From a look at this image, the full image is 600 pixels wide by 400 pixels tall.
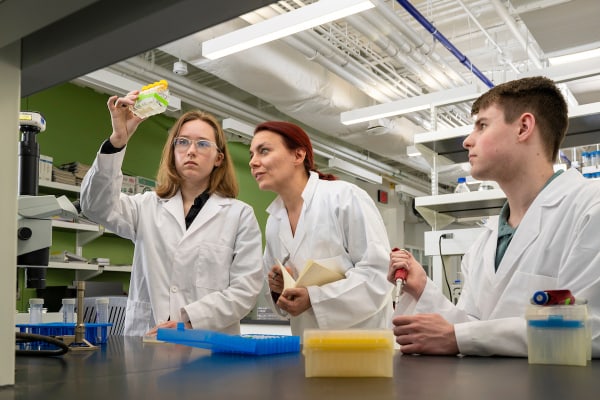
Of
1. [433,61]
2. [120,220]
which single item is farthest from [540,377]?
[433,61]

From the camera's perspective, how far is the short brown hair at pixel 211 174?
199 centimetres

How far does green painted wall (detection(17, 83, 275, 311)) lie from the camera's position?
5.34 metres

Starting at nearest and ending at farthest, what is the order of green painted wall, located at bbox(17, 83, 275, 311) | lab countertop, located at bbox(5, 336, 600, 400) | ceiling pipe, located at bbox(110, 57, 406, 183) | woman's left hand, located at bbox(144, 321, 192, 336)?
1. lab countertop, located at bbox(5, 336, 600, 400)
2. woman's left hand, located at bbox(144, 321, 192, 336)
3. ceiling pipe, located at bbox(110, 57, 406, 183)
4. green painted wall, located at bbox(17, 83, 275, 311)

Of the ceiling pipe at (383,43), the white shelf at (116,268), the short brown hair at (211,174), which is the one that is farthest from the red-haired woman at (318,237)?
the white shelf at (116,268)

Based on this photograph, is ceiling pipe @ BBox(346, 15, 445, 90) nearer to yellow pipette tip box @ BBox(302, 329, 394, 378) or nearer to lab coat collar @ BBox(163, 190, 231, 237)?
lab coat collar @ BBox(163, 190, 231, 237)

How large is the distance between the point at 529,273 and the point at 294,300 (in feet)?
2.19

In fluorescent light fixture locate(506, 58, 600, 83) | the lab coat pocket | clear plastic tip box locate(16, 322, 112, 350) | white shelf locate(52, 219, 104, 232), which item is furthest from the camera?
white shelf locate(52, 219, 104, 232)

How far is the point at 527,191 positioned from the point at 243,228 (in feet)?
2.94

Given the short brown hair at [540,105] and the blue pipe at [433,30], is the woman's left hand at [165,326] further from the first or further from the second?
the blue pipe at [433,30]

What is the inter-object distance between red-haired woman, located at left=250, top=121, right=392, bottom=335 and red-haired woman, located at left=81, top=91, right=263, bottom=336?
0.43ft

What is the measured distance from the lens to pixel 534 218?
1.36 m

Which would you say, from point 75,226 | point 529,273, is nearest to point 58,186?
point 75,226

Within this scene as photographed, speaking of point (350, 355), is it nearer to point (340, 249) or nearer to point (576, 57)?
point (340, 249)

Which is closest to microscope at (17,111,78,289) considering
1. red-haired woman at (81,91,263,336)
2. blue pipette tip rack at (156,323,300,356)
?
blue pipette tip rack at (156,323,300,356)
